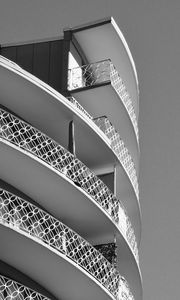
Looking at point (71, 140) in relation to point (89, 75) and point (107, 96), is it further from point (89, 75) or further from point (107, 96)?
point (89, 75)

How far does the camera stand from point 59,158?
31656 millimetres

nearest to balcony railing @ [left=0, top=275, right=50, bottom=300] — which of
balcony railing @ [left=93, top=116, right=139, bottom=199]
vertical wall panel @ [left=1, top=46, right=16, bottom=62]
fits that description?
balcony railing @ [left=93, top=116, right=139, bottom=199]

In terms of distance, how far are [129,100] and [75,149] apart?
14.3ft

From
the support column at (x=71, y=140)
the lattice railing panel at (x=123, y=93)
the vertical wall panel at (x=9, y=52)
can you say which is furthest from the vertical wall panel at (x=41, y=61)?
the support column at (x=71, y=140)

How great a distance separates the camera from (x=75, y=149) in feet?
112

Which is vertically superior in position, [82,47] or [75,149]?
[82,47]

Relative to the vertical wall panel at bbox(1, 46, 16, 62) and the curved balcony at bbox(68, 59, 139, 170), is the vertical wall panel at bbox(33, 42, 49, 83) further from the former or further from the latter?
the curved balcony at bbox(68, 59, 139, 170)

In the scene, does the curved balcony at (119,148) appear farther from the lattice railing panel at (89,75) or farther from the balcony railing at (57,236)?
the balcony railing at (57,236)

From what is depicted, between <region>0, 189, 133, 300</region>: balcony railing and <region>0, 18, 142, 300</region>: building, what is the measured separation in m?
0.04

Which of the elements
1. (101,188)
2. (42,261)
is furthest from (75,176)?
(42,261)

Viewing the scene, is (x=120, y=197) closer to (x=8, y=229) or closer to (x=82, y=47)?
(x=82, y=47)

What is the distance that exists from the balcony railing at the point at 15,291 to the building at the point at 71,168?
1.8 inches

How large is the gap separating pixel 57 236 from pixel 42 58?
8552 millimetres

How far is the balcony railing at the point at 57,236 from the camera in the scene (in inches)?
1167
